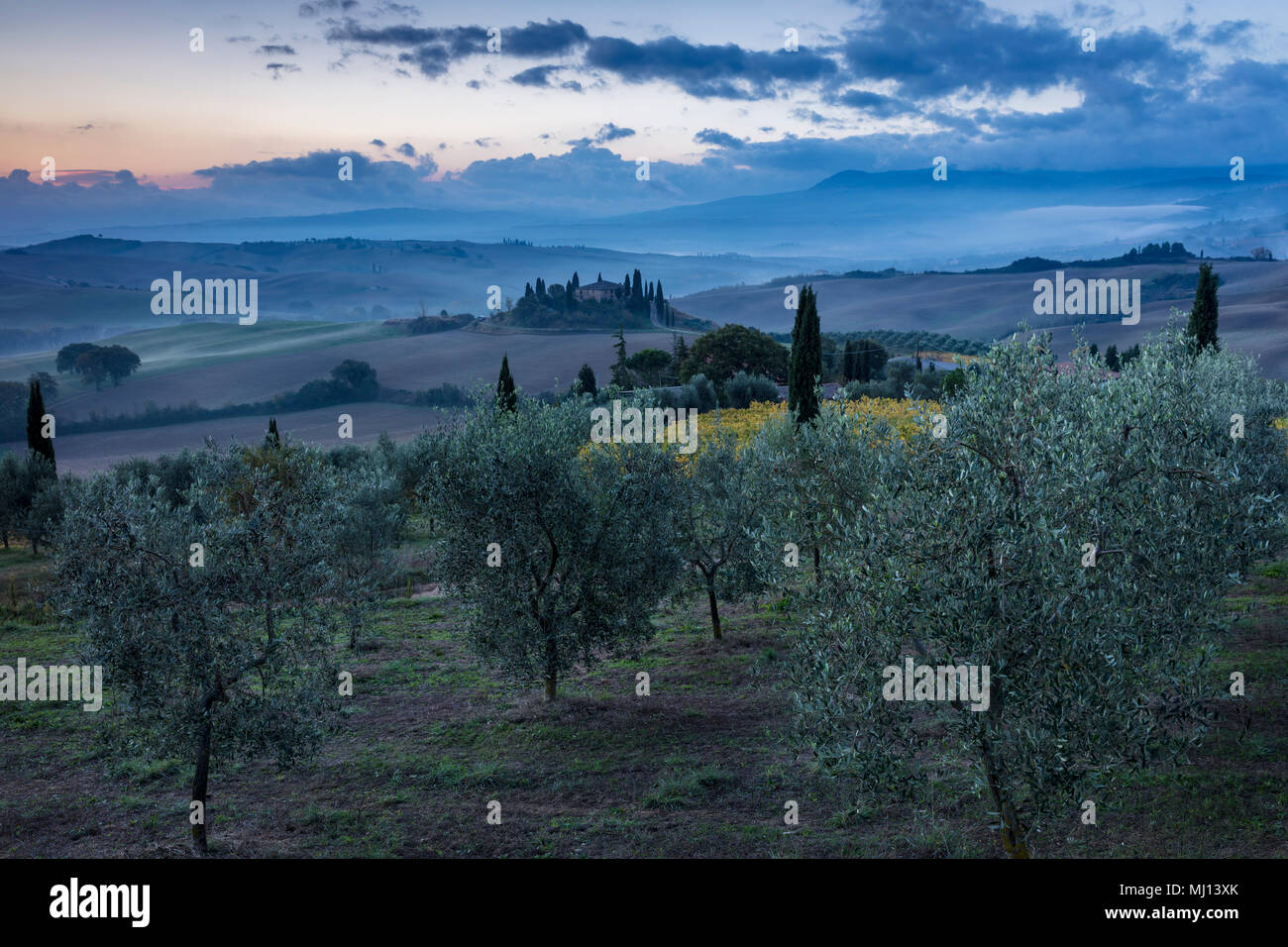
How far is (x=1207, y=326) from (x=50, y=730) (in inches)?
2666

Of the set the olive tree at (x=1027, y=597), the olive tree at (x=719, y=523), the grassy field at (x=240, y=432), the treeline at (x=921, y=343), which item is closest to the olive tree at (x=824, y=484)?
the olive tree at (x=719, y=523)

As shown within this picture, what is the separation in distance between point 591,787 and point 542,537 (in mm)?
6665

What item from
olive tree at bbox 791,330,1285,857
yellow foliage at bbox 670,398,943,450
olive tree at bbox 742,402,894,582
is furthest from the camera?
yellow foliage at bbox 670,398,943,450

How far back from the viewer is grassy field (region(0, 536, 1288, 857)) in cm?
1555

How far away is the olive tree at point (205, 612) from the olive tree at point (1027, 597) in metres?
9.32

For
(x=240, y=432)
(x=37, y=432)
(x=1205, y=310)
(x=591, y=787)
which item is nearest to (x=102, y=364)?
(x=240, y=432)

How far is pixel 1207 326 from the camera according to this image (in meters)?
56.5

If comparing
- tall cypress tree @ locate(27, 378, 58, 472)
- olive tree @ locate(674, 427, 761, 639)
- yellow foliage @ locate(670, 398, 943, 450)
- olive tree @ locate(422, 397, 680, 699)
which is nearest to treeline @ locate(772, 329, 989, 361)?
yellow foliage @ locate(670, 398, 943, 450)

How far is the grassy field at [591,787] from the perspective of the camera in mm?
15547

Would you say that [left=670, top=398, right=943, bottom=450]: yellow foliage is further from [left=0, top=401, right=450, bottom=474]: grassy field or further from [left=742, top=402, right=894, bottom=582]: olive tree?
[left=0, top=401, right=450, bottom=474]: grassy field

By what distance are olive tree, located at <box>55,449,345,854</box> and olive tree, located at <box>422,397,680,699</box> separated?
5.37 meters

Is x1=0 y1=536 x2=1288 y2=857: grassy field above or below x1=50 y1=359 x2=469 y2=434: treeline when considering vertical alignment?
below
